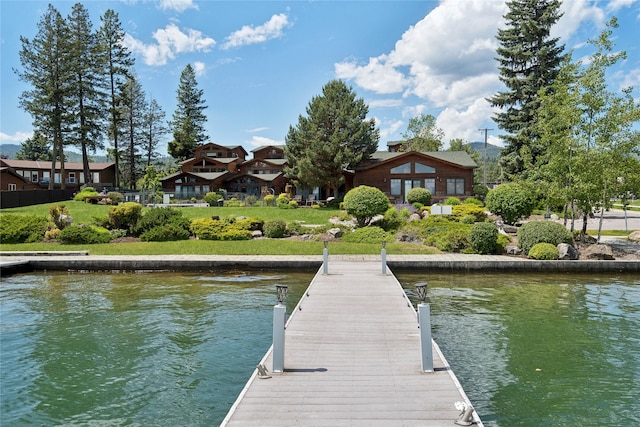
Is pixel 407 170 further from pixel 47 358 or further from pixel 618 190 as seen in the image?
pixel 47 358

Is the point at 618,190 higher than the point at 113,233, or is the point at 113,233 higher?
the point at 618,190

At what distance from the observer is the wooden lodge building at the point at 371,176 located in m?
40.2

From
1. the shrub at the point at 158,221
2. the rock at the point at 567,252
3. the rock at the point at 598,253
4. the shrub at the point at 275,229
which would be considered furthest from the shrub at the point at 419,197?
the shrub at the point at 158,221

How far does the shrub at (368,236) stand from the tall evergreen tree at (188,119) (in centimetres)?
5015

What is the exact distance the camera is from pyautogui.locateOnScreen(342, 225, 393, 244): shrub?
73.9 feet

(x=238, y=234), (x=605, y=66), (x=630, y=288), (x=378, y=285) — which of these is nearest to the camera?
(x=378, y=285)

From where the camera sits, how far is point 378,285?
1286 cm

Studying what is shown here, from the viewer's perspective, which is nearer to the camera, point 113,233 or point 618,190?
point 618,190

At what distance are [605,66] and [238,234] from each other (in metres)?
18.1

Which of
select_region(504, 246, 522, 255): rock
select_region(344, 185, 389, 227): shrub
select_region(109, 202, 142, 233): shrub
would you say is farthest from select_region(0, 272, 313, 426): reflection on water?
select_region(344, 185, 389, 227): shrub

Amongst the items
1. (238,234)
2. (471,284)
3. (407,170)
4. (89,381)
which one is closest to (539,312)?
(471,284)

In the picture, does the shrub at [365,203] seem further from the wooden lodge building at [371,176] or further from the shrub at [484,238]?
the wooden lodge building at [371,176]

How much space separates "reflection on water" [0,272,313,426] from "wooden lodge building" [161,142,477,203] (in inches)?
1058

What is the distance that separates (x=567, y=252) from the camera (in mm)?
17891
